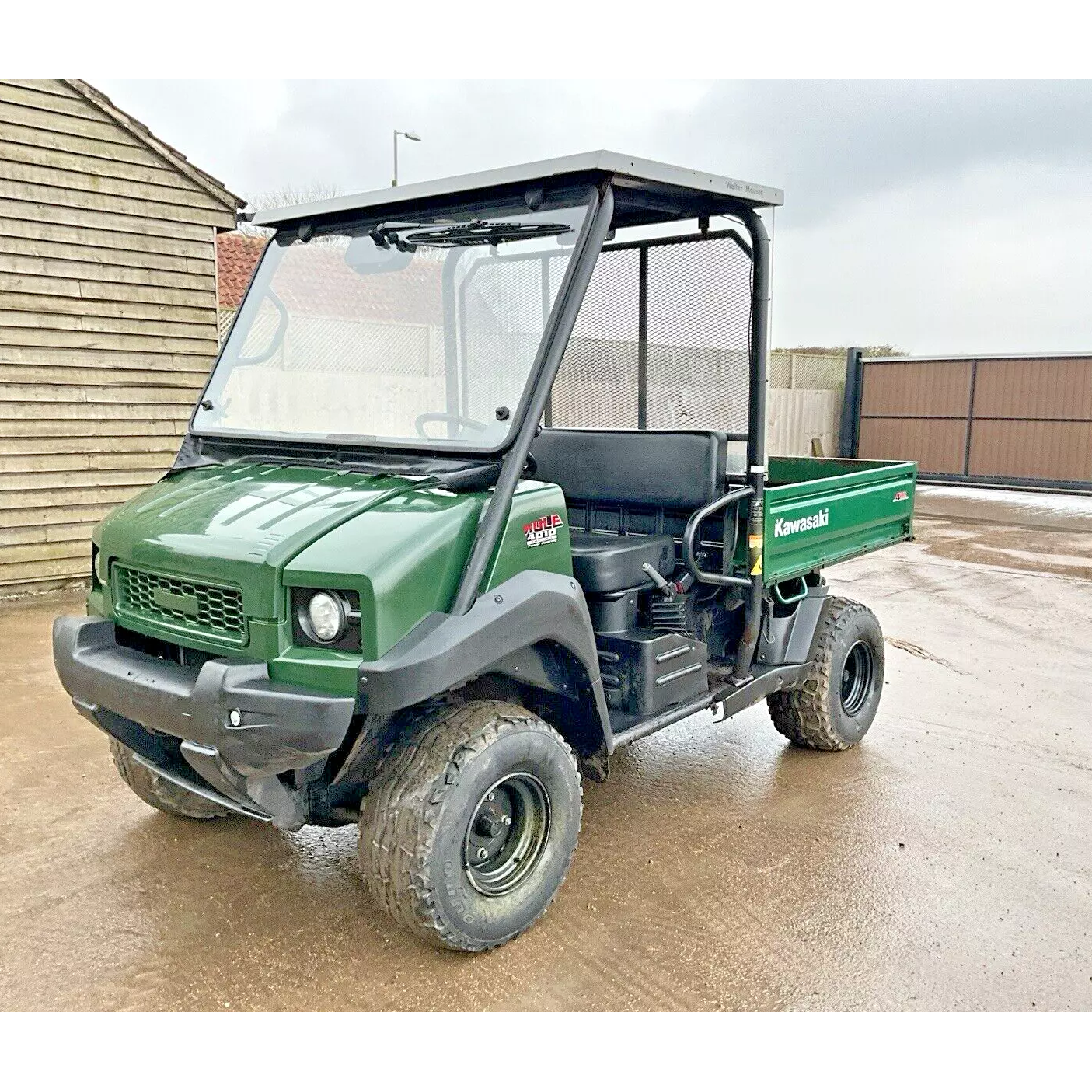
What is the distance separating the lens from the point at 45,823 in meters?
3.94

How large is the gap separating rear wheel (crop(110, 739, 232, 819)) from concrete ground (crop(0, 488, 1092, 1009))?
10 centimetres

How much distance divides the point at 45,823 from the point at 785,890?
2.81m

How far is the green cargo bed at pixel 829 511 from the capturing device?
4.09m

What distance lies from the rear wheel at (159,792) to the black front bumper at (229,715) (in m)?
0.65

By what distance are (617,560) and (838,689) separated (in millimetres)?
1680

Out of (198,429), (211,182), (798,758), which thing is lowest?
(798,758)

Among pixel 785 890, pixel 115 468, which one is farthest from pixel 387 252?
pixel 115 468

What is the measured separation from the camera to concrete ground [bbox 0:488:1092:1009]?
2912 millimetres

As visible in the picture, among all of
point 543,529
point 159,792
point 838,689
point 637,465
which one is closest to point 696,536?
point 637,465

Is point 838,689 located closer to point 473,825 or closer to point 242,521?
point 473,825

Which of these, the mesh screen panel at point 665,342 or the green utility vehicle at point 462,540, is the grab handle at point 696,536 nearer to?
the green utility vehicle at point 462,540

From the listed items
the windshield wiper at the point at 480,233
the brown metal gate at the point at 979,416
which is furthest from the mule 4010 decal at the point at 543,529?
the brown metal gate at the point at 979,416

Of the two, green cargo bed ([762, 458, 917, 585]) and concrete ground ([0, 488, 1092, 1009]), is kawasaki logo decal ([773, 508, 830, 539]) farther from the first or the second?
concrete ground ([0, 488, 1092, 1009])
